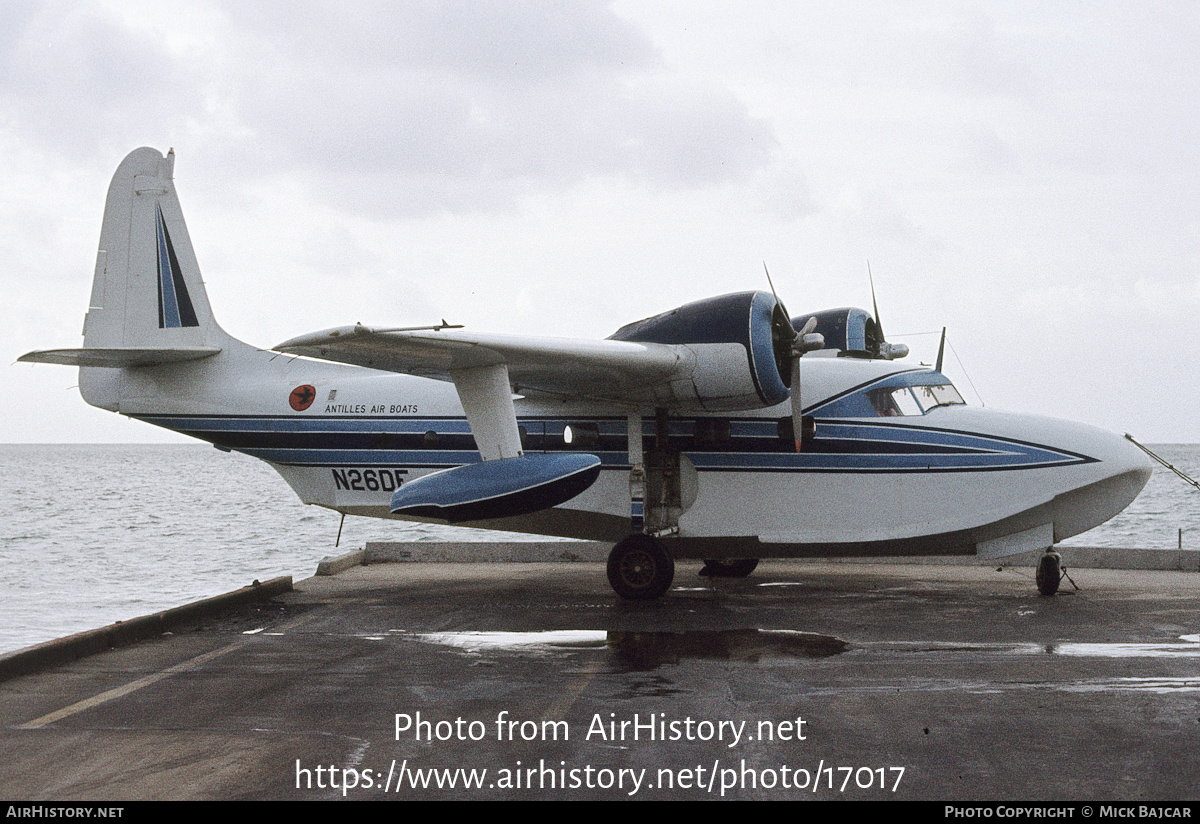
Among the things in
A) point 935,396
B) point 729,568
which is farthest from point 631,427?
point 935,396

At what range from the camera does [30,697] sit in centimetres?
788

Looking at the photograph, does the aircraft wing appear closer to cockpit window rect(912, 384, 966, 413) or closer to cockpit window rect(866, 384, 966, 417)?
cockpit window rect(866, 384, 966, 417)

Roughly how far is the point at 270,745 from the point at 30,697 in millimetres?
2537

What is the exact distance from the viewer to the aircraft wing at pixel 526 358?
10633mm

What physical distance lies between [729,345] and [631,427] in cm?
187

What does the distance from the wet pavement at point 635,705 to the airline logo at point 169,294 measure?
5.57 m

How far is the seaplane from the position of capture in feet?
39.5

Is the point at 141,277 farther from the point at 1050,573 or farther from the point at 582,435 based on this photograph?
the point at 1050,573

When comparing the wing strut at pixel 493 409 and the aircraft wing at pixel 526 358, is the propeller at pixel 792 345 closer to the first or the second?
the aircraft wing at pixel 526 358

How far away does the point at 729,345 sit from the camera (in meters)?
12.5

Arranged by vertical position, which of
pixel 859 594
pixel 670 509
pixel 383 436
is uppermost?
pixel 383 436

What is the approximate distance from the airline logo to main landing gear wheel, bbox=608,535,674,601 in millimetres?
7499

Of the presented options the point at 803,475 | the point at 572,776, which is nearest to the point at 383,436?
the point at 803,475
